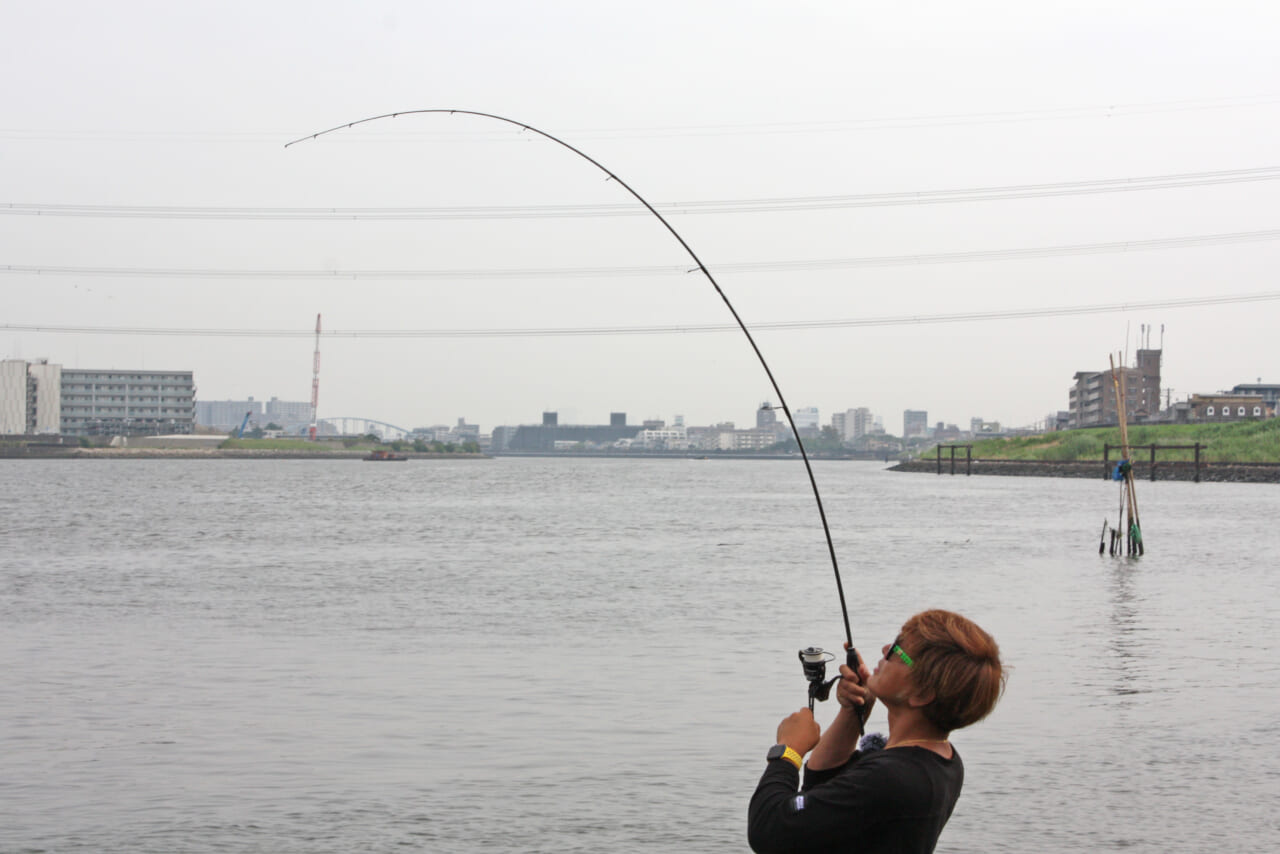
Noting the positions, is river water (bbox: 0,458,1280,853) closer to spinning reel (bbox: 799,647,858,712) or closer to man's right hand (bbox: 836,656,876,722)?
spinning reel (bbox: 799,647,858,712)

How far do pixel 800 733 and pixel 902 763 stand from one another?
0.28 meters

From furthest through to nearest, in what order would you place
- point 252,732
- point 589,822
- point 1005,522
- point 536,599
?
1. point 1005,522
2. point 536,599
3. point 252,732
4. point 589,822

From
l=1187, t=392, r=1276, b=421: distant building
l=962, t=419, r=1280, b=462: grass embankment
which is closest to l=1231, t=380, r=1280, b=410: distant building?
l=1187, t=392, r=1276, b=421: distant building

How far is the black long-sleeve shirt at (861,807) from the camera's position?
3393 millimetres

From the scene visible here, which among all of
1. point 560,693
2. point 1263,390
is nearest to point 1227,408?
point 1263,390

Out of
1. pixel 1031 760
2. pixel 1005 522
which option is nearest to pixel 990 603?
pixel 1031 760

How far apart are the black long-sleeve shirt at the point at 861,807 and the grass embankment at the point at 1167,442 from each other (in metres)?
94.6

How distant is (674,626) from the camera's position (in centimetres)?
1998

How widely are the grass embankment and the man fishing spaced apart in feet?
310

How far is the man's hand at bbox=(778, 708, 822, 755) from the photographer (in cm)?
352

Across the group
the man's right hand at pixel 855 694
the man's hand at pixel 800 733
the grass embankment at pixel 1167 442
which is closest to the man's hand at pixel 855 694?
the man's right hand at pixel 855 694

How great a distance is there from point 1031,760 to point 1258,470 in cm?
9214

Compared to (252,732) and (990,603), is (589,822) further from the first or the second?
(990,603)

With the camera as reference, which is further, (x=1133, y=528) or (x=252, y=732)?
(x=1133, y=528)
